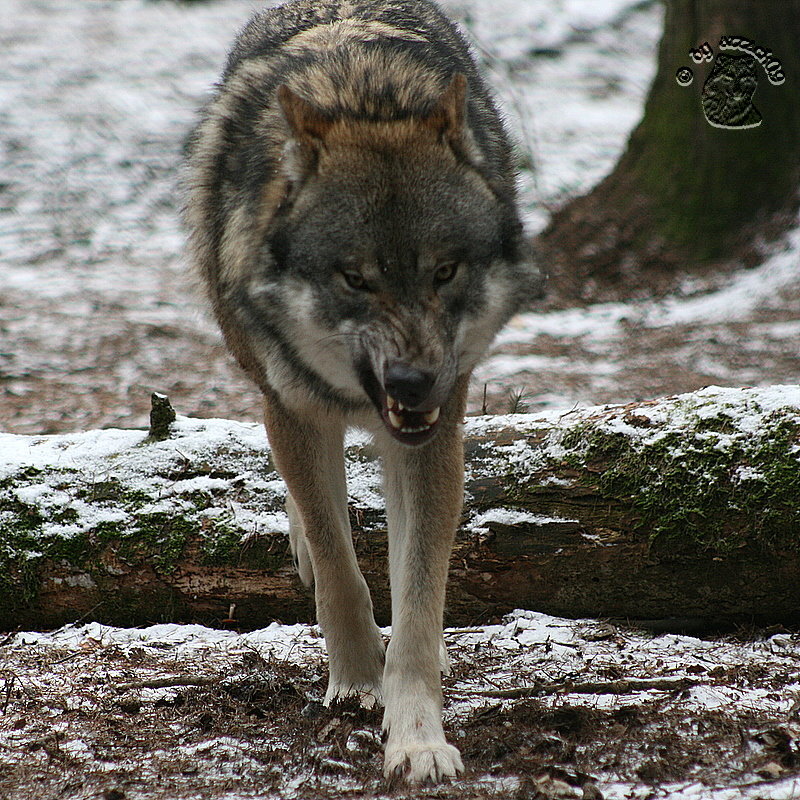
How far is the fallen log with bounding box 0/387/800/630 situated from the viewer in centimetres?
382

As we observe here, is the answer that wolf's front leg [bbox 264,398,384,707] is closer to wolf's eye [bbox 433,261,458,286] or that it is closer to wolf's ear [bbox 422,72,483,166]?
wolf's eye [bbox 433,261,458,286]

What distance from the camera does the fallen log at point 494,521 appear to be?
12.5ft

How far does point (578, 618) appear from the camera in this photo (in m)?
4.02

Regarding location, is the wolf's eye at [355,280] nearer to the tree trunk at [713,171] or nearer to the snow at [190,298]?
the snow at [190,298]

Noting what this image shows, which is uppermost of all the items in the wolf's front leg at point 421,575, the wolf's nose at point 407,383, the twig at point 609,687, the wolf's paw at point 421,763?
the wolf's nose at point 407,383

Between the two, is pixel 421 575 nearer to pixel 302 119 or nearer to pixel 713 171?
pixel 302 119

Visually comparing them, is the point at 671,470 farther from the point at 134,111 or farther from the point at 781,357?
the point at 134,111

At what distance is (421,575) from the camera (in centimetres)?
328

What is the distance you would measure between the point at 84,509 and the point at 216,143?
5.67 ft

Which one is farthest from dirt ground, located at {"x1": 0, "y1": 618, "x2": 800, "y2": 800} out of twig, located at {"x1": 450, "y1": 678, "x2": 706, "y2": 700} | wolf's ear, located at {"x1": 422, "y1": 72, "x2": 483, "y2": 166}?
wolf's ear, located at {"x1": 422, "y1": 72, "x2": 483, "y2": 166}

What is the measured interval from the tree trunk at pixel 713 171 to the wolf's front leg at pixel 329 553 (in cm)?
638

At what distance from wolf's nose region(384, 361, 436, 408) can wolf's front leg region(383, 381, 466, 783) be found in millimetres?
515

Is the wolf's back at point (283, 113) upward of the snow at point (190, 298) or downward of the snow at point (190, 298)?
upward

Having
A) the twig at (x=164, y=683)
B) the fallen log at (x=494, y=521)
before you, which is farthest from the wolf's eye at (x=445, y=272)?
the twig at (x=164, y=683)
